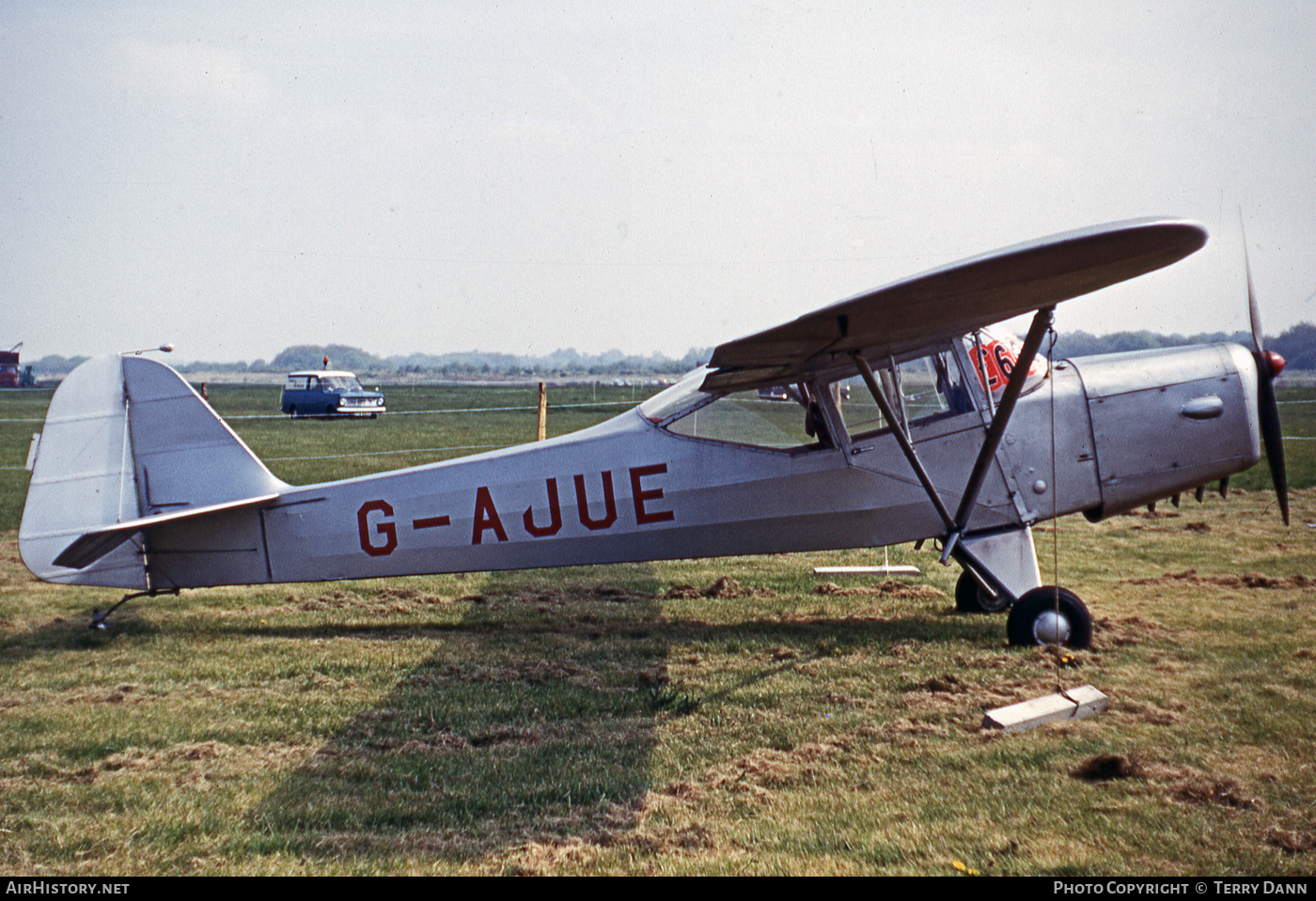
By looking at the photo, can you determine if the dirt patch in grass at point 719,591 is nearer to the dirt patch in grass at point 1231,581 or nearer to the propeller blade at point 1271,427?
the dirt patch in grass at point 1231,581

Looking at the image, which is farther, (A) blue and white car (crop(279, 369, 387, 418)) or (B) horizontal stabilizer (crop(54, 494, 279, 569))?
(A) blue and white car (crop(279, 369, 387, 418))

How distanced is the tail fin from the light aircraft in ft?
0.05

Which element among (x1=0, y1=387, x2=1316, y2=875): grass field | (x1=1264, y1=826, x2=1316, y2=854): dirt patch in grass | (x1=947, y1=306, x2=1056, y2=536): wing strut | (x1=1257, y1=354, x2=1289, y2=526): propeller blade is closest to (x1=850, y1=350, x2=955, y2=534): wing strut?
(x1=947, y1=306, x2=1056, y2=536): wing strut

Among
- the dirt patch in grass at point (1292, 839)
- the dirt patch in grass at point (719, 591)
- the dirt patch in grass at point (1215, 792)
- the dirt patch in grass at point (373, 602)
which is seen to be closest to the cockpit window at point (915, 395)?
the dirt patch in grass at point (719, 591)

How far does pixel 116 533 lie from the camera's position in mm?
6035

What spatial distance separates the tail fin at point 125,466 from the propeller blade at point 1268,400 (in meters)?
6.99

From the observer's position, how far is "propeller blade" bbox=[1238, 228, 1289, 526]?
6.20m

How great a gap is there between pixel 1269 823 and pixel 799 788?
178cm

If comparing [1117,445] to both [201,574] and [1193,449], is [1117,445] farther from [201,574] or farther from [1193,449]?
[201,574]

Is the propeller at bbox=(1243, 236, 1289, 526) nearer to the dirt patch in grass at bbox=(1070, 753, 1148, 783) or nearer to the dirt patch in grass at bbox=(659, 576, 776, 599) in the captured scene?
the dirt patch in grass at bbox=(1070, 753, 1148, 783)

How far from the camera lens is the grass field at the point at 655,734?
3.51m

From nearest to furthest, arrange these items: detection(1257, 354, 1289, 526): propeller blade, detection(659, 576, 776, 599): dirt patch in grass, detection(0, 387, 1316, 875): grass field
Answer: detection(0, 387, 1316, 875): grass field, detection(1257, 354, 1289, 526): propeller blade, detection(659, 576, 776, 599): dirt patch in grass

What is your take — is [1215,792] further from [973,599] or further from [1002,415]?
[973,599]

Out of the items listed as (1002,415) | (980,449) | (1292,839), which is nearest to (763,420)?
(980,449)
